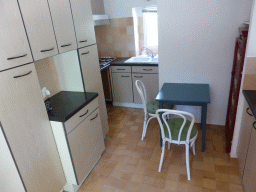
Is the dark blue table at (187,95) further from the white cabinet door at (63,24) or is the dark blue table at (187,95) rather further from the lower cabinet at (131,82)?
the white cabinet door at (63,24)

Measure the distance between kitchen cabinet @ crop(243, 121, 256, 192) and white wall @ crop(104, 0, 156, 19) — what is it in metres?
2.83

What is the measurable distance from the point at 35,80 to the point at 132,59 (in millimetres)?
2375

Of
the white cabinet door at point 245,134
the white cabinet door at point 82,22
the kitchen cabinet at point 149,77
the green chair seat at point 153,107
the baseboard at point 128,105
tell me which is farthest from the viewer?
the baseboard at point 128,105

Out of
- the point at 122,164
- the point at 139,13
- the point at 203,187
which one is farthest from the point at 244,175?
the point at 139,13

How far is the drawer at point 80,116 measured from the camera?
1.78 metres

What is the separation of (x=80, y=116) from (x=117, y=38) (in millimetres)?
2339

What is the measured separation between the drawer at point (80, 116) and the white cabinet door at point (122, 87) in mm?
1381

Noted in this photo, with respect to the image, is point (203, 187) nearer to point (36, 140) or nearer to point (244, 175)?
point (244, 175)

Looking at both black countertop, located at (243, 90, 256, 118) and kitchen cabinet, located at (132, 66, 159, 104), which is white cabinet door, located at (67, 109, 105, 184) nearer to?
kitchen cabinet, located at (132, 66, 159, 104)

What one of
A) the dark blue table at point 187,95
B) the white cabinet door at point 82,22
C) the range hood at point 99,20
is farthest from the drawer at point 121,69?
the white cabinet door at point 82,22

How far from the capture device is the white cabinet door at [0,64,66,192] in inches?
53.0

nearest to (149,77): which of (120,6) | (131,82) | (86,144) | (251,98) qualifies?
(131,82)

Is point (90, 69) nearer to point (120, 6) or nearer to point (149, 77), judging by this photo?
point (149, 77)

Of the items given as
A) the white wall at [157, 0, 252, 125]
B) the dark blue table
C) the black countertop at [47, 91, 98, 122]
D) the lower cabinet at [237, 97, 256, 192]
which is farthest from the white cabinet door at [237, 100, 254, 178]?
the black countertop at [47, 91, 98, 122]
